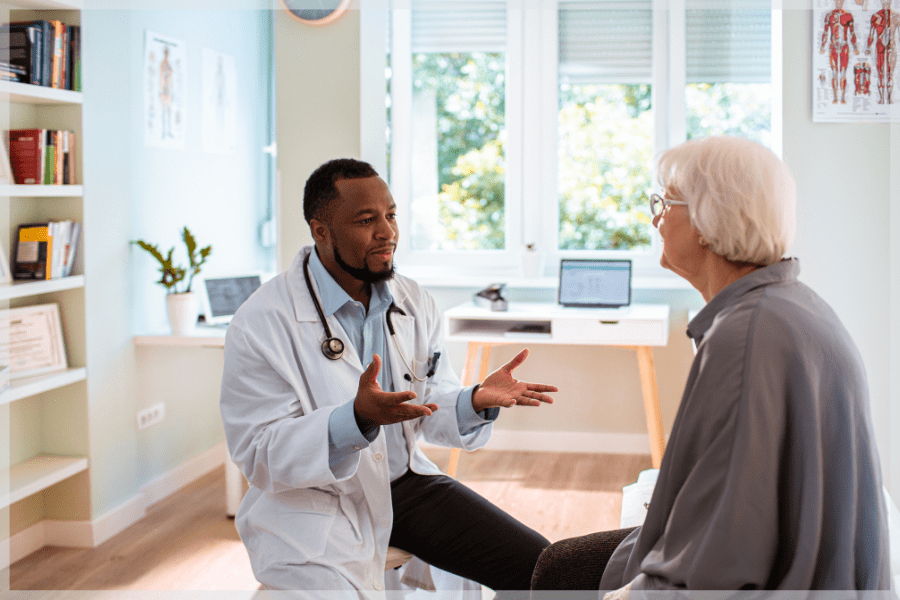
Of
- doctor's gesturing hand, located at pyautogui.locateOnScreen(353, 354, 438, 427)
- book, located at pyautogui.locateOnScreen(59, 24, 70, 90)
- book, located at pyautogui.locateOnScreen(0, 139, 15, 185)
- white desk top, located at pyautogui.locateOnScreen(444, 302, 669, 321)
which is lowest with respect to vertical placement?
doctor's gesturing hand, located at pyautogui.locateOnScreen(353, 354, 438, 427)

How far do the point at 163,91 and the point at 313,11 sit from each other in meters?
0.80

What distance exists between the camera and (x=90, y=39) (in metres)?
2.66

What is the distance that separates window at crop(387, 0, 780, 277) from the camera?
387 centimetres

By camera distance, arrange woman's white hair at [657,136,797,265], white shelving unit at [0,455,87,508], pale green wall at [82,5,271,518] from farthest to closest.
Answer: pale green wall at [82,5,271,518] < white shelving unit at [0,455,87,508] < woman's white hair at [657,136,797,265]

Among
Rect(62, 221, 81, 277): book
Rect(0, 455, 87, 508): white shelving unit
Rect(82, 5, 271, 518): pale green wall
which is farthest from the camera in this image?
Rect(82, 5, 271, 518): pale green wall

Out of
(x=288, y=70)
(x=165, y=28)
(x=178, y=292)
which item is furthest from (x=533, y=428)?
(x=165, y=28)

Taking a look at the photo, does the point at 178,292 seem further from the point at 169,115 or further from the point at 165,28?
the point at 165,28

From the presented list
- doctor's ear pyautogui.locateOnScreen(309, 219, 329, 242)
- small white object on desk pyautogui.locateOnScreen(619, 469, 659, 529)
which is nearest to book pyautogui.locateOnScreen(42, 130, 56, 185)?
doctor's ear pyautogui.locateOnScreen(309, 219, 329, 242)

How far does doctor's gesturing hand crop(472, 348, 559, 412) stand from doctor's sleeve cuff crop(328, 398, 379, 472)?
11.8 inches

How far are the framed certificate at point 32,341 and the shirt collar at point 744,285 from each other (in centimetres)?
220

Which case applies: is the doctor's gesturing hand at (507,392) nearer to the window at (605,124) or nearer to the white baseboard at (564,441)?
the white baseboard at (564,441)

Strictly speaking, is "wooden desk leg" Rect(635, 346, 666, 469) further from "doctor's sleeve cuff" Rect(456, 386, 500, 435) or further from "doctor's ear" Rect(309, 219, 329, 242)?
"doctor's ear" Rect(309, 219, 329, 242)

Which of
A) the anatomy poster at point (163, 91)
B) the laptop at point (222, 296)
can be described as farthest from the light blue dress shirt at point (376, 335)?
the anatomy poster at point (163, 91)

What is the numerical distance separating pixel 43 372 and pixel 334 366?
148 cm
